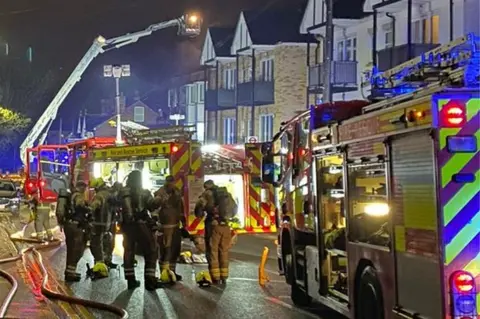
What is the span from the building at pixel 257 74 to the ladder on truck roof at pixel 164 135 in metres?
19.2

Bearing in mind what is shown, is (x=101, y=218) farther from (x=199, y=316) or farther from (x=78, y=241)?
(x=199, y=316)

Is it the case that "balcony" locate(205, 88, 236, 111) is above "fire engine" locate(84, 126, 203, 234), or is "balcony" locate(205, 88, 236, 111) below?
above

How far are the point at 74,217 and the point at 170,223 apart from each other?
1.58 meters

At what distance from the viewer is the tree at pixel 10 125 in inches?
2133

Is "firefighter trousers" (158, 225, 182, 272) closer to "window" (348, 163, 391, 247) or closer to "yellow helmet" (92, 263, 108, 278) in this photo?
"yellow helmet" (92, 263, 108, 278)

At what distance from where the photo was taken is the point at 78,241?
558 inches

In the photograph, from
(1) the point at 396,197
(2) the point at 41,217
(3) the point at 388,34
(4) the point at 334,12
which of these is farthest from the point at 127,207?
(4) the point at 334,12

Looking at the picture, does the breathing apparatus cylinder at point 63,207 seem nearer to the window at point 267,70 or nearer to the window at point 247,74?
the window at point 267,70

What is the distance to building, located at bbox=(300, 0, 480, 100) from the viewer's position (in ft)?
89.9

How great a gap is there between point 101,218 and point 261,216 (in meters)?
5.80

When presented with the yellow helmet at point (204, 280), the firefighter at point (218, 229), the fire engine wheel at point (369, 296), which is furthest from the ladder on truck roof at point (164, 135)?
the fire engine wheel at point (369, 296)

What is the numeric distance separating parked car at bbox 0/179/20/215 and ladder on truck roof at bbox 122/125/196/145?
501 inches

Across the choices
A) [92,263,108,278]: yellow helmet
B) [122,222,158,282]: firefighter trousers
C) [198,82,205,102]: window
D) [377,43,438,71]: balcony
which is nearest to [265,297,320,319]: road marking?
[122,222,158,282]: firefighter trousers

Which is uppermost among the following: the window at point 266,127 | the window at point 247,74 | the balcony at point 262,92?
the window at point 247,74
